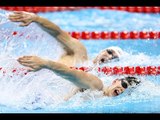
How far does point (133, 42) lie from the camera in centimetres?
249

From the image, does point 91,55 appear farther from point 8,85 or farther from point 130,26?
point 8,85

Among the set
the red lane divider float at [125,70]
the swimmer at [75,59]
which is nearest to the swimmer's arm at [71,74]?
the swimmer at [75,59]

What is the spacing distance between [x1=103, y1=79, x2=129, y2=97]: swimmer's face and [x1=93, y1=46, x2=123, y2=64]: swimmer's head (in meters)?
0.16

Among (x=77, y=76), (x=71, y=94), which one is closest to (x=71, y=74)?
(x=77, y=76)

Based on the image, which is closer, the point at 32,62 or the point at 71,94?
the point at 32,62

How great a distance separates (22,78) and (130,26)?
2.57 ft

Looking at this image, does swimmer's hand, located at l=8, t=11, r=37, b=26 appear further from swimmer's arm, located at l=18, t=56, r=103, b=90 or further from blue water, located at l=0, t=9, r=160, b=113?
swimmer's arm, located at l=18, t=56, r=103, b=90

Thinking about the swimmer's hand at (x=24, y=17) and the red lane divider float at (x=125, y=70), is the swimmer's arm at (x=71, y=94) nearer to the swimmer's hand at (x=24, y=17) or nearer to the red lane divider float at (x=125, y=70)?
the red lane divider float at (x=125, y=70)

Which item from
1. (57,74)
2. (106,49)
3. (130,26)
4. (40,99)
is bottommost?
(40,99)

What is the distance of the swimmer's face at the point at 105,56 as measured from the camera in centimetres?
244

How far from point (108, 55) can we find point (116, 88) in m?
0.23

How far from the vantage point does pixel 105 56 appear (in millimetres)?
2457

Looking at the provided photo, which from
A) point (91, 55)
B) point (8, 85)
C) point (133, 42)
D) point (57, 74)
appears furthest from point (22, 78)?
point (133, 42)

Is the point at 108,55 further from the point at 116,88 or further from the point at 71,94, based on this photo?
the point at 71,94
